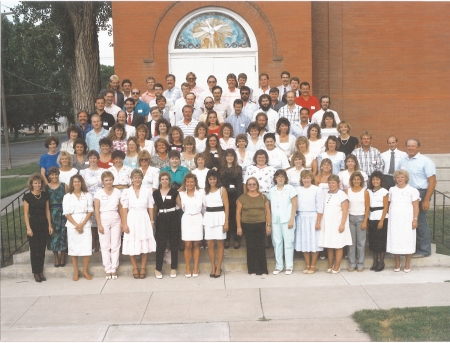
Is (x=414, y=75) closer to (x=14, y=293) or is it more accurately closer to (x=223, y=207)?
(x=223, y=207)

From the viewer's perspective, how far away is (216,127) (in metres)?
10.4

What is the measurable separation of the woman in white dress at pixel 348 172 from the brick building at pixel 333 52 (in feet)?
16.8

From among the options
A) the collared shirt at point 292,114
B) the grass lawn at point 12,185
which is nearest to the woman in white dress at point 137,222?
the collared shirt at point 292,114

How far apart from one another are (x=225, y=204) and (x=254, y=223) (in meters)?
0.55

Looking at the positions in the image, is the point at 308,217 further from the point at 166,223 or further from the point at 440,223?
the point at 440,223

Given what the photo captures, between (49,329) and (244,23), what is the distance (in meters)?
9.41

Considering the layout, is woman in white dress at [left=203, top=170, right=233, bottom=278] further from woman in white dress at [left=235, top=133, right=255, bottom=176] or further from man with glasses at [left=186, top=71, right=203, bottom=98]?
man with glasses at [left=186, top=71, right=203, bottom=98]

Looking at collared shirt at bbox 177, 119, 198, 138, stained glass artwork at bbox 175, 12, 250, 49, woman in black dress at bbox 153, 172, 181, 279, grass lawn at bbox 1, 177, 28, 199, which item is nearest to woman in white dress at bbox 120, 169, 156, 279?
woman in black dress at bbox 153, 172, 181, 279

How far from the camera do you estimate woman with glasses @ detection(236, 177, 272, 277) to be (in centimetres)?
902

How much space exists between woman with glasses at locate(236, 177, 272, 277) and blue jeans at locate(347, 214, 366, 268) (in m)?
1.35

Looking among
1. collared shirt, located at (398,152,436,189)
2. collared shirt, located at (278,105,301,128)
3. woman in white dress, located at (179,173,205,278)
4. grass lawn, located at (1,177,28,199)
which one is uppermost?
collared shirt, located at (278,105,301,128)

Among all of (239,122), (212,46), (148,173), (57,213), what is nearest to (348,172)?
(239,122)

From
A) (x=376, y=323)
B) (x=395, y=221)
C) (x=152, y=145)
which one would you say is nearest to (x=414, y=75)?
(x=395, y=221)

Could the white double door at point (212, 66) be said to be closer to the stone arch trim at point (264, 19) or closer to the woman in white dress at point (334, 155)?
the stone arch trim at point (264, 19)
